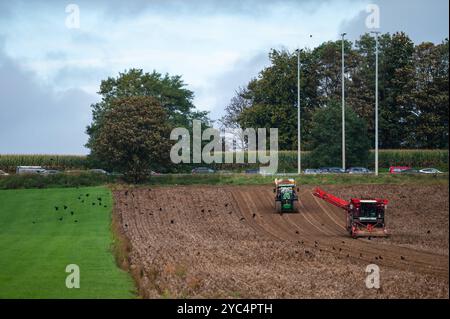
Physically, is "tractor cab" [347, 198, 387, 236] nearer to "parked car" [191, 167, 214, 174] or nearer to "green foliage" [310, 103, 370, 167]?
"green foliage" [310, 103, 370, 167]

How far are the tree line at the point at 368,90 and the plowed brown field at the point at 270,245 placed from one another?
27179 millimetres

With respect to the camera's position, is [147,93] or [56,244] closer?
A: [56,244]

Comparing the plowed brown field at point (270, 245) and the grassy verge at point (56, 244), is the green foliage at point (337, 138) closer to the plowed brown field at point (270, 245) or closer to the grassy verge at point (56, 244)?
the plowed brown field at point (270, 245)

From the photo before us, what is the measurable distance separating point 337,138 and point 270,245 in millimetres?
62578

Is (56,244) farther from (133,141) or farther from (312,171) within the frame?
(312,171)

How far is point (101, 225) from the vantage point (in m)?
59.8

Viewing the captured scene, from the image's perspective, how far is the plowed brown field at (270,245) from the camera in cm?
3112

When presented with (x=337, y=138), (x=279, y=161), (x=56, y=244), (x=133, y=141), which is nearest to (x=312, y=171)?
(x=337, y=138)

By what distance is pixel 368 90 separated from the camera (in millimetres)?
117250

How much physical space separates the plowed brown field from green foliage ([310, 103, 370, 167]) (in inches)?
1091

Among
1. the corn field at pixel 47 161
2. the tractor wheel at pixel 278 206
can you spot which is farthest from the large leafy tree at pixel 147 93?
the tractor wheel at pixel 278 206

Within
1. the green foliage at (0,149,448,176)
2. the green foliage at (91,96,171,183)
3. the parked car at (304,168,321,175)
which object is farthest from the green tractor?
the parked car at (304,168,321,175)

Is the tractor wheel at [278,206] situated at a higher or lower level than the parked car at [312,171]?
lower
